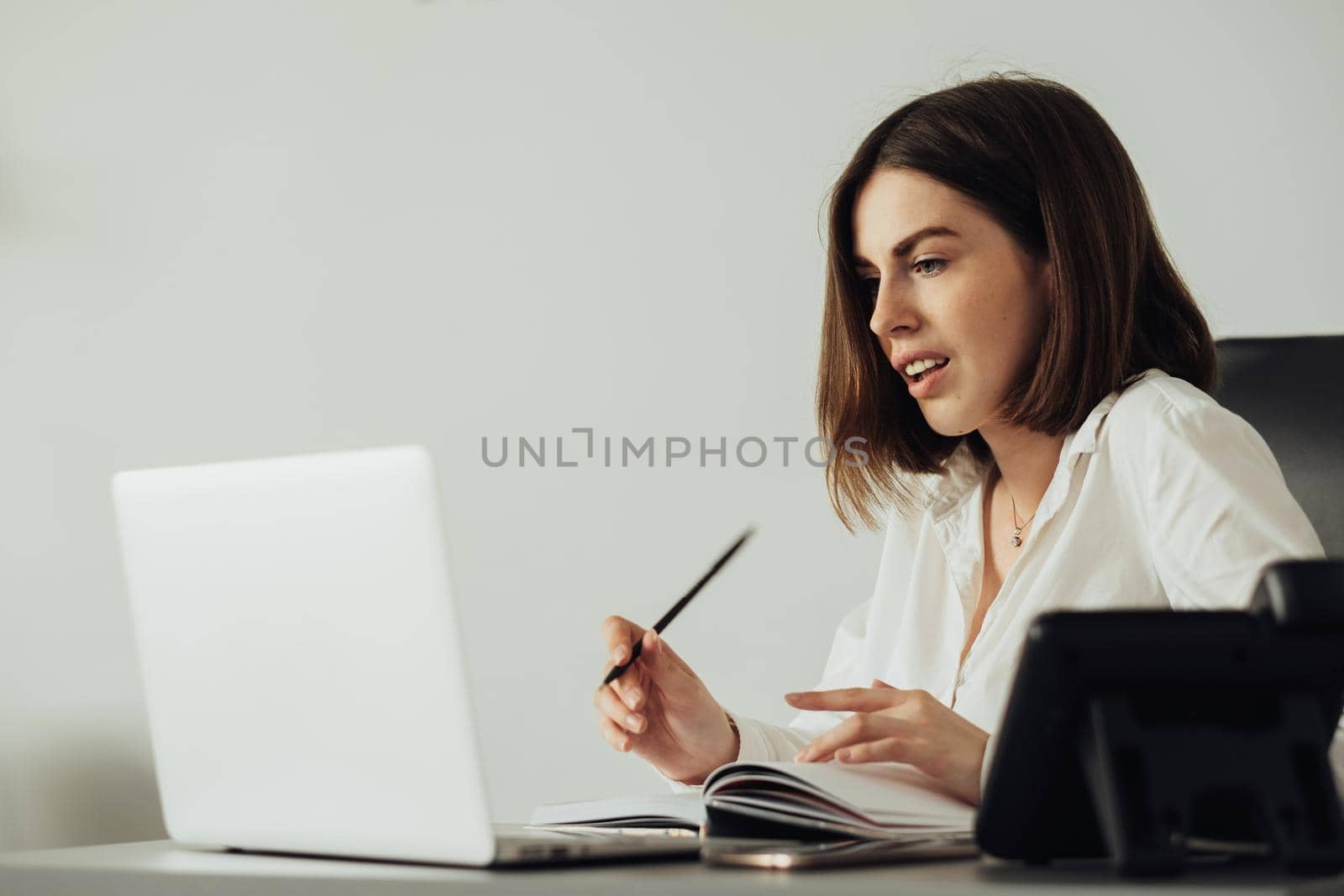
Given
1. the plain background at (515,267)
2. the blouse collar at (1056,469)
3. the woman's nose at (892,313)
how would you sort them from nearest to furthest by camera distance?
the blouse collar at (1056,469), the woman's nose at (892,313), the plain background at (515,267)

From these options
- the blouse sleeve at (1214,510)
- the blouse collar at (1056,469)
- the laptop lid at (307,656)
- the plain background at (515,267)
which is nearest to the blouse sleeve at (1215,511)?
the blouse sleeve at (1214,510)

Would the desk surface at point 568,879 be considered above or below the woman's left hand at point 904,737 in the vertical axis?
above

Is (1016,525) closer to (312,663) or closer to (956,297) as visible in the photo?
(956,297)

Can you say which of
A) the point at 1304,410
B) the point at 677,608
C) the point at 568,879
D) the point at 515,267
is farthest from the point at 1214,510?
the point at 515,267

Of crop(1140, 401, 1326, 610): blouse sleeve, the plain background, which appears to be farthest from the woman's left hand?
the plain background

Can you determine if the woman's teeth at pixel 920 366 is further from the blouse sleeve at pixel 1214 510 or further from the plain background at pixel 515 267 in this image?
the plain background at pixel 515 267

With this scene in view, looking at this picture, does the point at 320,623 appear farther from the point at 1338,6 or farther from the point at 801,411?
the point at 1338,6

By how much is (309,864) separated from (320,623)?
0.13 m

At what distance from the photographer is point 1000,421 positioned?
1.31 m

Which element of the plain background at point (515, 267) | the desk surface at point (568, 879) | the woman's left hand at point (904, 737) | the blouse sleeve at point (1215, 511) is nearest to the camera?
the desk surface at point (568, 879)

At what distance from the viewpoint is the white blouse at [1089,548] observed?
3.20ft

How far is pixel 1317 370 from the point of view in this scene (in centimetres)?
123

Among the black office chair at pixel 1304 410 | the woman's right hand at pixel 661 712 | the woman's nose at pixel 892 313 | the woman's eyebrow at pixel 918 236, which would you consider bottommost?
the woman's right hand at pixel 661 712

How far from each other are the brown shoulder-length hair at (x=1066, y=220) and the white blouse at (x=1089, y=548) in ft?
0.18
